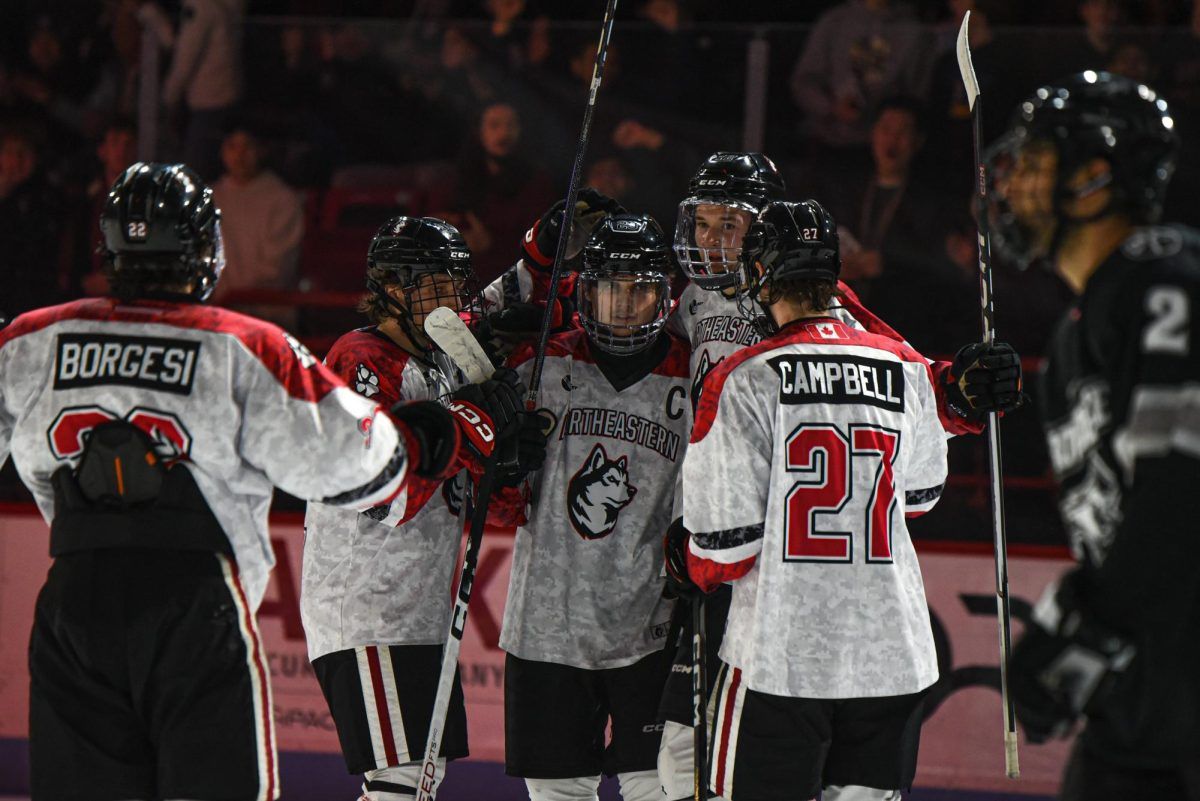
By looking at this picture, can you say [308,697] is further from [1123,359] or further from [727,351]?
[1123,359]

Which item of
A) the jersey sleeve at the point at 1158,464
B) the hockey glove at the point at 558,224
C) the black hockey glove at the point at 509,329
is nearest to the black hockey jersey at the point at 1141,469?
the jersey sleeve at the point at 1158,464

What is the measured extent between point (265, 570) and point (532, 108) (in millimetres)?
2729

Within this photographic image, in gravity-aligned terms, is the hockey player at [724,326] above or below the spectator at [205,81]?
below

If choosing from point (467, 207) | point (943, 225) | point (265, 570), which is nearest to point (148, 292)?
point (265, 570)

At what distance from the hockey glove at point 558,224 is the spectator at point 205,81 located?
167 cm

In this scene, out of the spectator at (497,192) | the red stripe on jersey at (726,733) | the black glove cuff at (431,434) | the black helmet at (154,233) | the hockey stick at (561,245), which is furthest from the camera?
the spectator at (497,192)

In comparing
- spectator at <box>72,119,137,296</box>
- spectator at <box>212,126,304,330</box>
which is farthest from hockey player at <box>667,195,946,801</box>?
spectator at <box>72,119,137,296</box>

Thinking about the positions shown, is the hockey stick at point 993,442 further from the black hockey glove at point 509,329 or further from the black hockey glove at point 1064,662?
the black hockey glove at point 1064,662

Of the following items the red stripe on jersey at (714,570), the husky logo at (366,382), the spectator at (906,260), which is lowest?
the red stripe on jersey at (714,570)

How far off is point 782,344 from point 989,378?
0.58 meters

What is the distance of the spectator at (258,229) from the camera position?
4867mm

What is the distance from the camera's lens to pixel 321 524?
329cm

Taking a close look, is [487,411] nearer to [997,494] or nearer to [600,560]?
[600,560]

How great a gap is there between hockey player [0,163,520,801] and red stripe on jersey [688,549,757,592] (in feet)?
2.40
